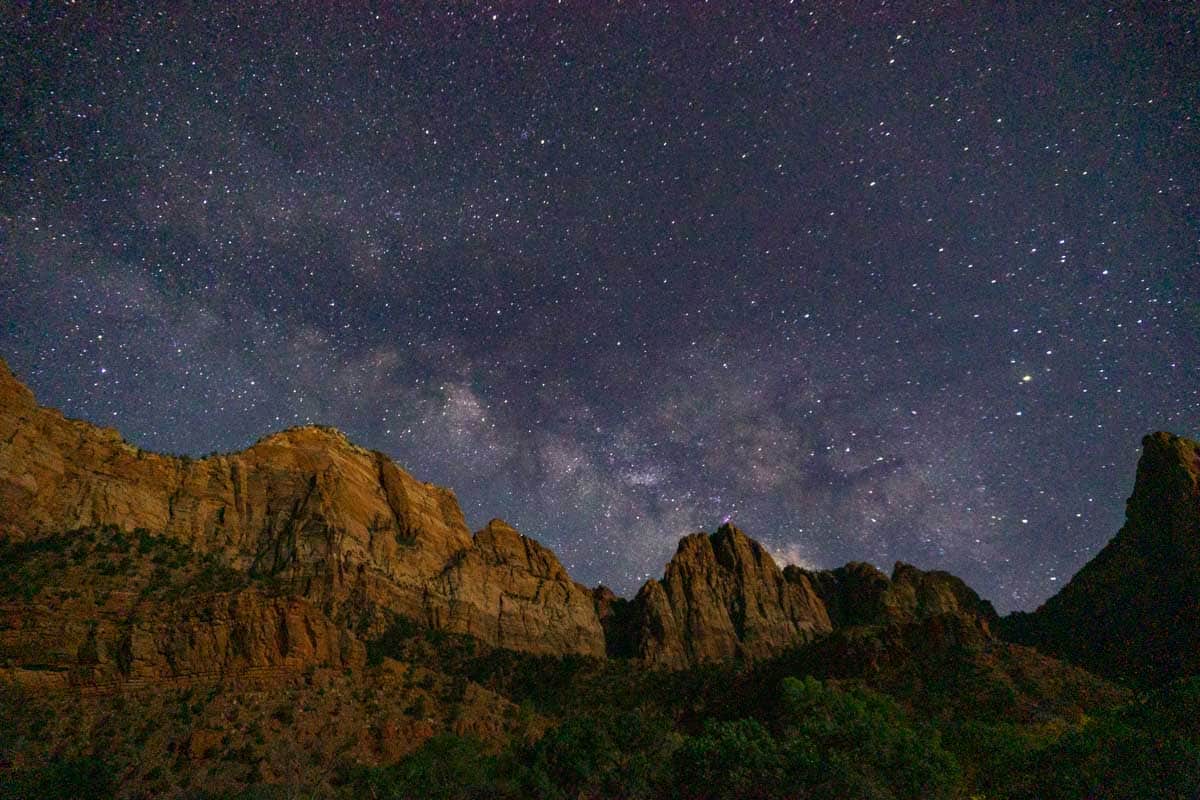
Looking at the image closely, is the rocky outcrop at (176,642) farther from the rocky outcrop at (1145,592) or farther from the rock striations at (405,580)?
the rocky outcrop at (1145,592)

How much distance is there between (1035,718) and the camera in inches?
1833

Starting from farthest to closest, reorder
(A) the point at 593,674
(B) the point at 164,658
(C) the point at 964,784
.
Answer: (A) the point at 593,674, (B) the point at 164,658, (C) the point at 964,784

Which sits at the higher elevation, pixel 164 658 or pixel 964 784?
pixel 164 658

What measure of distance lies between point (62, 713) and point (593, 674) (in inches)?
2316

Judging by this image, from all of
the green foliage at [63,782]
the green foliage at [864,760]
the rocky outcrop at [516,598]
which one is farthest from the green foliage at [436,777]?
the rocky outcrop at [516,598]

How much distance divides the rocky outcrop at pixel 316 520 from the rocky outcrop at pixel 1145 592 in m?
72.2

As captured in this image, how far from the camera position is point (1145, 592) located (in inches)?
3364

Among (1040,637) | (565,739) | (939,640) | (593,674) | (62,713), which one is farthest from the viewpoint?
(1040,637)

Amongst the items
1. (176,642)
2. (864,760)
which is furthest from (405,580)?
(864,760)

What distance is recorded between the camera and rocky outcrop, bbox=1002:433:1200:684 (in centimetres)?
7550

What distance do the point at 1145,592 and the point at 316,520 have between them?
11099 centimetres

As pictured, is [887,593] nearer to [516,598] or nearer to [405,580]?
[516,598]

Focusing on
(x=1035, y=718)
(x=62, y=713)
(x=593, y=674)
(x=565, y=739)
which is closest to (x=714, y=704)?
(x=593, y=674)

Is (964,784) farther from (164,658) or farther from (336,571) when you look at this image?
(336,571)
